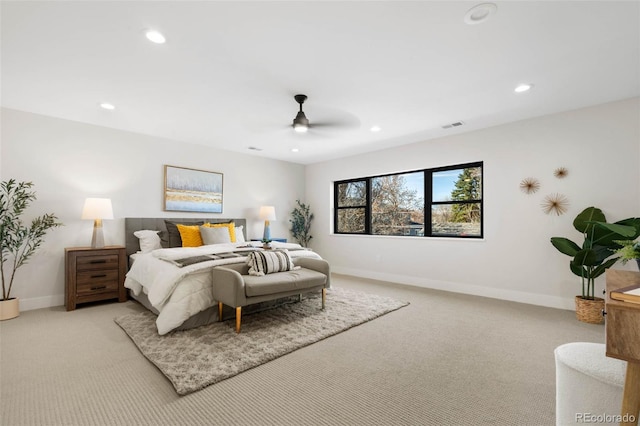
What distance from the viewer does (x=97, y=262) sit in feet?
12.7

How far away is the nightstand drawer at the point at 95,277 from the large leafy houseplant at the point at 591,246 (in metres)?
5.56

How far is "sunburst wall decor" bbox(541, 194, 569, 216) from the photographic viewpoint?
3.70 m

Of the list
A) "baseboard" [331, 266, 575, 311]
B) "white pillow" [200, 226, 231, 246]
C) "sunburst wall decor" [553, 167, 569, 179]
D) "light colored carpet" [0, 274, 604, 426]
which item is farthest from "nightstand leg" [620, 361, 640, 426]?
"white pillow" [200, 226, 231, 246]

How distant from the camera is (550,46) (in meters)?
2.31

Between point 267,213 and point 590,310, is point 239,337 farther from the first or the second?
point 590,310

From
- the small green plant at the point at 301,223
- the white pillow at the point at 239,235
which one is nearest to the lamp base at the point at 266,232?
the white pillow at the point at 239,235

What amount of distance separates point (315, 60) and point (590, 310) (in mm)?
3803

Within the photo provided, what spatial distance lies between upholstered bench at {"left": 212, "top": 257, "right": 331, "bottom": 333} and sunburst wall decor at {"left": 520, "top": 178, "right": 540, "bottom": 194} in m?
2.88

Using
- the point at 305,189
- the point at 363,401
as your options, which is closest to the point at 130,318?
the point at 363,401

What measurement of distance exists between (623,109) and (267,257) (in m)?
4.39

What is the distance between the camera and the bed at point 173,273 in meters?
2.90

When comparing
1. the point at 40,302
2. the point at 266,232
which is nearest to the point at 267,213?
the point at 266,232

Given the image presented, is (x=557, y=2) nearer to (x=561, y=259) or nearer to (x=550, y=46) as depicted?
(x=550, y=46)

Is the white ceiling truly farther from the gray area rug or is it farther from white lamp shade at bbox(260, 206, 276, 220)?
the gray area rug
